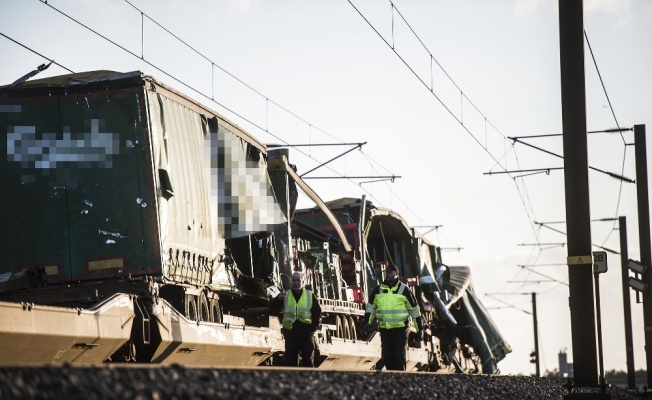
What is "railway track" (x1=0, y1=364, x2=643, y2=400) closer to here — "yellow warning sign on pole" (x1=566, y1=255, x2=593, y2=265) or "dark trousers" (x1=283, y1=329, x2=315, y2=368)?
"dark trousers" (x1=283, y1=329, x2=315, y2=368)

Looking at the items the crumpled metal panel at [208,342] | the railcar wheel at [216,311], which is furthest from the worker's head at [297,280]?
the railcar wheel at [216,311]

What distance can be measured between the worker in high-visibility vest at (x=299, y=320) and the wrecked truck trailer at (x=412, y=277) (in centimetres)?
495

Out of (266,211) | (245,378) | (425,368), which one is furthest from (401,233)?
(245,378)

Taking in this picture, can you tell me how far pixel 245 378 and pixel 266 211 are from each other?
354 inches

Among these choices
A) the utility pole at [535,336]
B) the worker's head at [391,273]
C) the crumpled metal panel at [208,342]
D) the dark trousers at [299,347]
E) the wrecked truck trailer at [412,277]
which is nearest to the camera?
the crumpled metal panel at [208,342]

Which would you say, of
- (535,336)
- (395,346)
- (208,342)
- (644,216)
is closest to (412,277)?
(644,216)

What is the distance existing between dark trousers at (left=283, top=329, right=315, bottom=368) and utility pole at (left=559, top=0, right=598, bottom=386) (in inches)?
134

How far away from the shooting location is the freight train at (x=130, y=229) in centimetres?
1216

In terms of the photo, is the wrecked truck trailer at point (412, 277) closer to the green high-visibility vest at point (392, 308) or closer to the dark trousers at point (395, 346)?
the dark trousers at point (395, 346)

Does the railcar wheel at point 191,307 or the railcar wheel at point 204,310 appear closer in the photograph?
the railcar wheel at point 191,307

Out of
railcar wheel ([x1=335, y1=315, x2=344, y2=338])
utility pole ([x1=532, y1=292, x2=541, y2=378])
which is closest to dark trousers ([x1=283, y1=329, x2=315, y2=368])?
railcar wheel ([x1=335, y1=315, x2=344, y2=338])

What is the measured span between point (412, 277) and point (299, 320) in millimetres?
13137

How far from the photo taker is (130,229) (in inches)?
532

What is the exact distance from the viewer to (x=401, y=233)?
2758 centimetres
